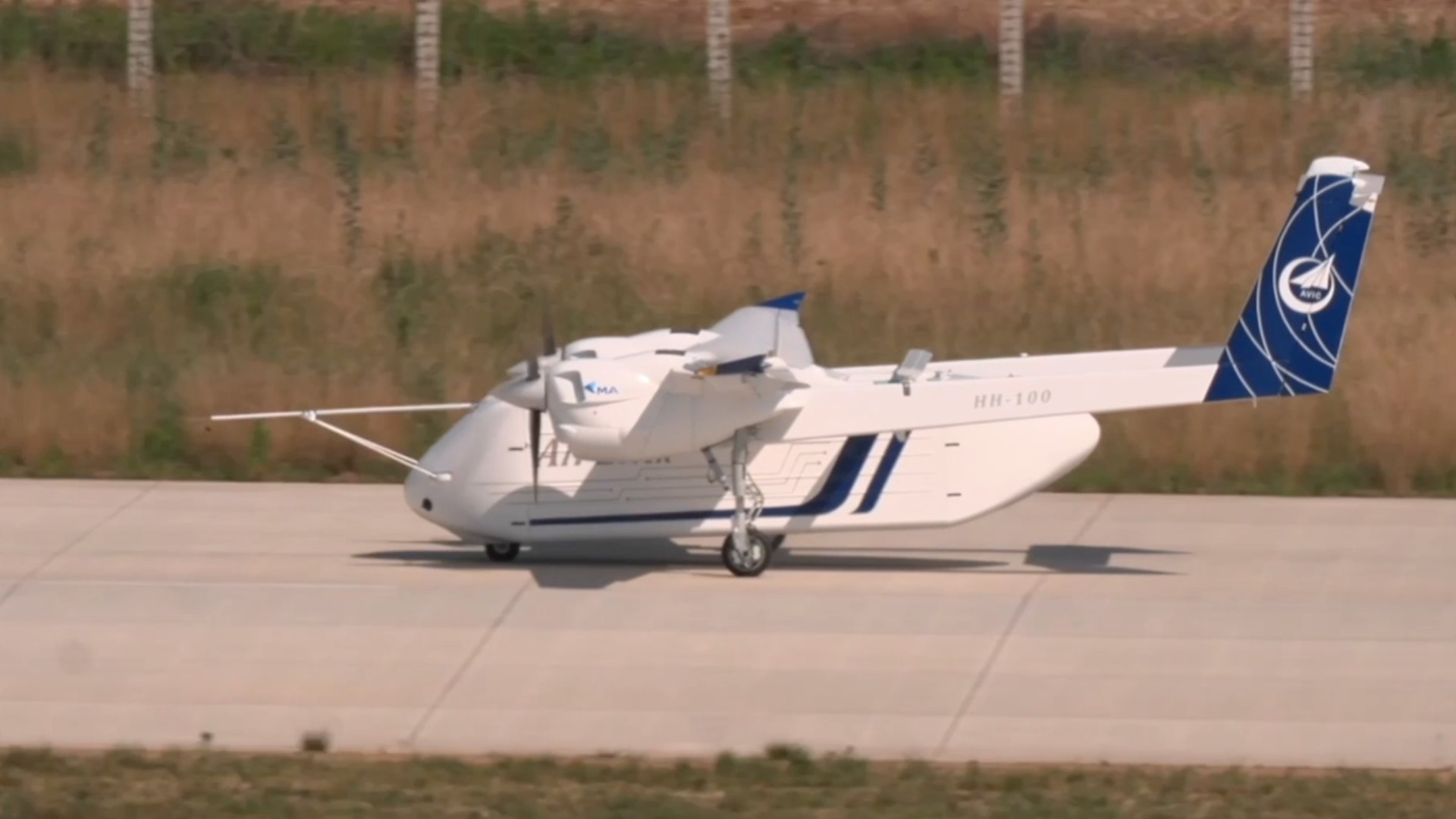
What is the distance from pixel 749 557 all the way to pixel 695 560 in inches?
29.2

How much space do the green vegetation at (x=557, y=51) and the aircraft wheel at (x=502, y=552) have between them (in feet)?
45.7

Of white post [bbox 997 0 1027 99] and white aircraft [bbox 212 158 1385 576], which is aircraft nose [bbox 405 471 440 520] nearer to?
white aircraft [bbox 212 158 1385 576]

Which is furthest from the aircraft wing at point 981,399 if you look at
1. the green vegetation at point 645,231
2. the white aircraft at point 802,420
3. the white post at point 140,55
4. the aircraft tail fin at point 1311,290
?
the white post at point 140,55

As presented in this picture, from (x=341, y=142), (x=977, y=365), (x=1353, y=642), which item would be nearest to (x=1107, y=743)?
(x=1353, y=642)

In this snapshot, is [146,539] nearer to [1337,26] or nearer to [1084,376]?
[1084,376]

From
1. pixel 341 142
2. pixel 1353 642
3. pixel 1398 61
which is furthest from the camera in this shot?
pixel 1398 61

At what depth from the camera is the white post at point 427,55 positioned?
2398 cm

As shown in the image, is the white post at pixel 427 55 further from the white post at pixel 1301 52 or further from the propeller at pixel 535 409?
the propeller at pixel 535 409

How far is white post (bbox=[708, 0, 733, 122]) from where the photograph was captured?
77.6ft

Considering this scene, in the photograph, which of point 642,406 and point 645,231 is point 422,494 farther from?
point 645,231

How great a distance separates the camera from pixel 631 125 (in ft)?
77.9

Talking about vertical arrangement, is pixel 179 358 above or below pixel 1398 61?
below

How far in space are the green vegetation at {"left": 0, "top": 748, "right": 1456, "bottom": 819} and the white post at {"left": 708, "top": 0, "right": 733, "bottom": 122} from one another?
51.3 ft

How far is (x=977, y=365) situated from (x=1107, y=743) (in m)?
3.73
